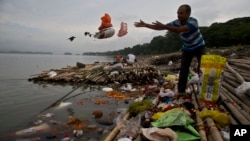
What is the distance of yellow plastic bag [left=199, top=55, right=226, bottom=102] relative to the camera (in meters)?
→ 4.81

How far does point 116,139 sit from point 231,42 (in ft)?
138

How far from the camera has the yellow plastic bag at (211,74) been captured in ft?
15.8

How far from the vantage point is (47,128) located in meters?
5.73

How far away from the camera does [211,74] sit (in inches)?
192

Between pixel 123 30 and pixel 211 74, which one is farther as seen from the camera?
pixel 123 30

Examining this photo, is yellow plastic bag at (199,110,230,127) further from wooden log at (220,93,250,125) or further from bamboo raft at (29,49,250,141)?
wooden log at (220,93,250,125)

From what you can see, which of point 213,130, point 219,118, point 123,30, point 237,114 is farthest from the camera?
point 123,30

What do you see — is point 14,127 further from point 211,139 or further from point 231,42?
point 231,42

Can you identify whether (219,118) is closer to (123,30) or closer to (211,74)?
(211,74)

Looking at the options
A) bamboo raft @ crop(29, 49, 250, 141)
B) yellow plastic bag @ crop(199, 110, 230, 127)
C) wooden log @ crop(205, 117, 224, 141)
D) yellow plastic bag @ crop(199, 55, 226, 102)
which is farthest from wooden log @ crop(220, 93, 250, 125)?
wooden log @ crop(205, 117, 224, 141)

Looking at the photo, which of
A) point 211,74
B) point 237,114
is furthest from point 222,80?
point 237,114

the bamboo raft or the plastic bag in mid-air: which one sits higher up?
the plastic bag in mid-air

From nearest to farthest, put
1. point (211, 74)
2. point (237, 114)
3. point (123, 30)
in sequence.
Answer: point (237, 114) < point (211, 74) < point (123, 30)

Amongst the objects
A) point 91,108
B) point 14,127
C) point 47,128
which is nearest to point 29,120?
point 14,127
